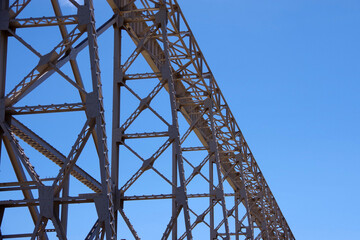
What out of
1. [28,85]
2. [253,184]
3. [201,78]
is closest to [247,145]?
[253,184]

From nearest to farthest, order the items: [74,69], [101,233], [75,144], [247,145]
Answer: [75,144], [101,233], [74,69], [247,145]

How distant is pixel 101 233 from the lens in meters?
16.8

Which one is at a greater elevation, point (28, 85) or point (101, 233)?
point (28, 85)

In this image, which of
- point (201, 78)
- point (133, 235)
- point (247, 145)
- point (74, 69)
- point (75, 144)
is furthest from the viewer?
point (247, 145)

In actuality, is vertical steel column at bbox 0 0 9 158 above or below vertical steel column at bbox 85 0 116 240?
above

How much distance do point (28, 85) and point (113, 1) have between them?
7204 mm

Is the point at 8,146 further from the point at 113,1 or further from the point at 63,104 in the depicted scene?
the point at 113,1

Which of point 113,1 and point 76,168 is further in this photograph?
point 113,1

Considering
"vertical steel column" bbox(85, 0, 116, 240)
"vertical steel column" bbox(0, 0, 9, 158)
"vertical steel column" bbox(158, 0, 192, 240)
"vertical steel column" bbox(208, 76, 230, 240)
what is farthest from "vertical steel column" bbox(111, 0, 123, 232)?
"vertical steel column" bbox(208, 76, 230, 240)

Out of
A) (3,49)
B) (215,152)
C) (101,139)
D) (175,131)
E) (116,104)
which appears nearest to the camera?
(101,139)

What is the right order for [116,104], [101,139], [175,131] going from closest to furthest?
[101,139]
[175,131]
[116,104]

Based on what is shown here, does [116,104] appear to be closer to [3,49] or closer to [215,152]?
[3,49]

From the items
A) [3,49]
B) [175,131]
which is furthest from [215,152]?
[3,49]

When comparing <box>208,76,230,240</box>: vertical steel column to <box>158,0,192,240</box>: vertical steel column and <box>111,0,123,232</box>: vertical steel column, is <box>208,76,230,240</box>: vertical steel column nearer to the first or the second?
<box>158,0,192,240</box>: vertical steel column
